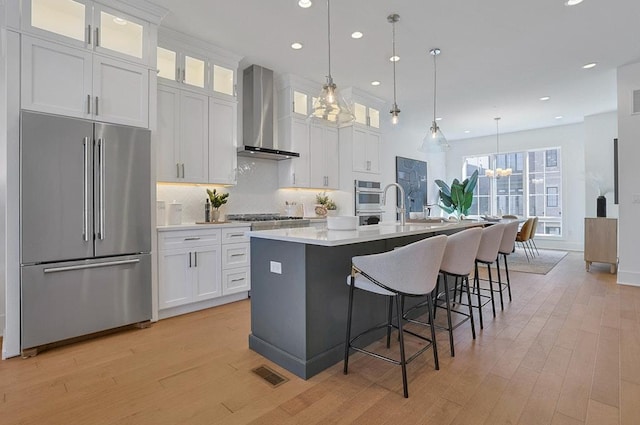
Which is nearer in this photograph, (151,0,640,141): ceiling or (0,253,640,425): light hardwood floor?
(0,253,640,425): light hardwood floor

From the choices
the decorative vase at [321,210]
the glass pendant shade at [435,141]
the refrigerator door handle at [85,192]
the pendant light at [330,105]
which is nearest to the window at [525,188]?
the glass pendant shade at [435,141]

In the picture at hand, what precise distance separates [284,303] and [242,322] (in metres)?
1.15

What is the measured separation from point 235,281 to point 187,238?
79 centimetres

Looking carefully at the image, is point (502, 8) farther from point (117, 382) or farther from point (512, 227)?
point (117, 382)

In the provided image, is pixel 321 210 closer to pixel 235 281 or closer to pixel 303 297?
pixel 235 281

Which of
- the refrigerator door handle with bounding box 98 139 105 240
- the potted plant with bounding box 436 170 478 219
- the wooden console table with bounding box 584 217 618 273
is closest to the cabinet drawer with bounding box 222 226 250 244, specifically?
the refrigerator door handle with bounding box 98 139 105 240

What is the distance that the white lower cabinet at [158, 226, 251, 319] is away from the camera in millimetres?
3297

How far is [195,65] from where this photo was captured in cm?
395

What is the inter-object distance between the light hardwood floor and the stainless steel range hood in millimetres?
2457

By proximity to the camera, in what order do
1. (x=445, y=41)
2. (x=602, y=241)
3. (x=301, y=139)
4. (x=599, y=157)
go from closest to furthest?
1. (x=445, y=41)
2. (x=301, y=139)
3. (x=602, y=241)
4. (x=599, y=157)

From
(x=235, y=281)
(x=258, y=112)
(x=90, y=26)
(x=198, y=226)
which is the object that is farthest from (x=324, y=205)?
(x=90, y=26)

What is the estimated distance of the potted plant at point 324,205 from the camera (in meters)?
5.32

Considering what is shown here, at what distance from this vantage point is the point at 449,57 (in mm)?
4219

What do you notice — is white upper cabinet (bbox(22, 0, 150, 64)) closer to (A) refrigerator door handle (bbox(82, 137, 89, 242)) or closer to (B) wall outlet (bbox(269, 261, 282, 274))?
(A) refrigerator door handle (bbox(82, 137, 89, 242))
